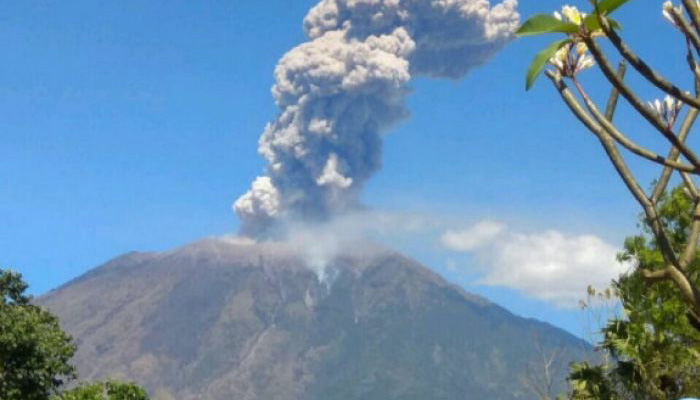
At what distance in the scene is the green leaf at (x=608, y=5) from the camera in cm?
602

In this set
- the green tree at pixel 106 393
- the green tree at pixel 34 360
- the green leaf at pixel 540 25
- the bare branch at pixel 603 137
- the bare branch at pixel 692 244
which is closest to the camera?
the green leaf at pixel 540 25

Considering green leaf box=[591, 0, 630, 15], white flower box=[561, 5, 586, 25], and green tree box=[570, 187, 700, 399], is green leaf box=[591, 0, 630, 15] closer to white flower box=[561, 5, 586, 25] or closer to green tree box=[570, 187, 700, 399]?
white flower box=[561, 5, 586, 25]

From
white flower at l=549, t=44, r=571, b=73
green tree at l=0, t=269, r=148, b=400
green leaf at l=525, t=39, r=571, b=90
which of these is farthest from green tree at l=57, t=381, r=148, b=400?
green leaf at l=525, t=39, r=571, b=90

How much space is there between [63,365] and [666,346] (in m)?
26.5

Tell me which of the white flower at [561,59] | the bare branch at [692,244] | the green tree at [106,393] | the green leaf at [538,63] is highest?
the green tree at [106,393]

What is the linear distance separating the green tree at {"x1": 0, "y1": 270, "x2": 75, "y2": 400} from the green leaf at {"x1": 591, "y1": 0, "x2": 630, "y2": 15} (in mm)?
36730

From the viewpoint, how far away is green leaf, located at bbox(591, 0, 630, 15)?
6.02 meters

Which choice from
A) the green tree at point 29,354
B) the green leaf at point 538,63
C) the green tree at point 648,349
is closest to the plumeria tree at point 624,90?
the green leaf at point 538,63

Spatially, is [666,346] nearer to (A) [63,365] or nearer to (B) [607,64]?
(B) [607,64]

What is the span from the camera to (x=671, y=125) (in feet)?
23.1

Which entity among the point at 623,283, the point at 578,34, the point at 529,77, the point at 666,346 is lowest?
the point at 529,77

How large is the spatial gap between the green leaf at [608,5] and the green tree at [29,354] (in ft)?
121

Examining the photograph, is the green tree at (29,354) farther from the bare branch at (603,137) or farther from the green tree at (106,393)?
the bare branch at (603,137)

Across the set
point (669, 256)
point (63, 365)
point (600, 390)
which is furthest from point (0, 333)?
point (669, 256)
